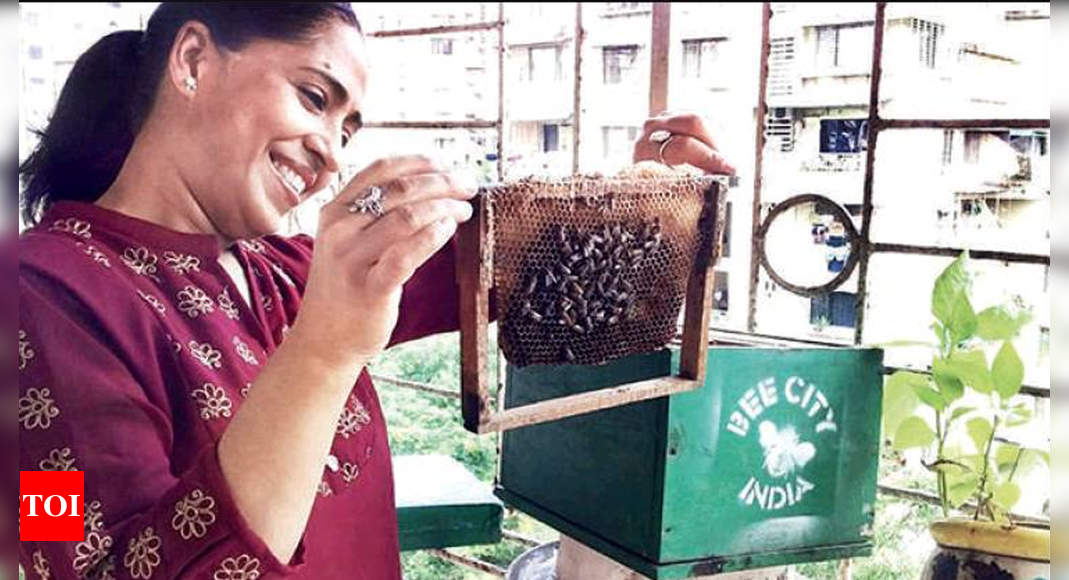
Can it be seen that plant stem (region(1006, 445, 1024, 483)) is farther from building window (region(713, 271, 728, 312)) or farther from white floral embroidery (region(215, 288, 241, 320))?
white floral embroidery (region(215, 288, 241, 320))

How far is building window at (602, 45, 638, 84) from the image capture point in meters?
2.45

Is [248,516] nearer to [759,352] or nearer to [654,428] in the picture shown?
[654,428]

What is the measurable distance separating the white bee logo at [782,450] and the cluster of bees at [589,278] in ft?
1.02

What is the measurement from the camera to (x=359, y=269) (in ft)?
2.49

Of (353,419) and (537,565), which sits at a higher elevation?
(353,419)

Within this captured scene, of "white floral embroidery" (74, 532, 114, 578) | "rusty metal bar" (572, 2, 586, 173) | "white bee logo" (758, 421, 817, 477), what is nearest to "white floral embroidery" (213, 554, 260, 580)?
"white floral embroidery" (74, 532, 114, 578)

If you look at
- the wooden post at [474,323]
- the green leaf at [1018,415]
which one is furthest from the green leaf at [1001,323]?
the wooden post at [474,323]

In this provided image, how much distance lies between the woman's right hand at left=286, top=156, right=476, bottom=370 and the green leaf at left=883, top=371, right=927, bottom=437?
3.68 feet

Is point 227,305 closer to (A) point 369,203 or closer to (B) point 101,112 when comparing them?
(B) point 101,112

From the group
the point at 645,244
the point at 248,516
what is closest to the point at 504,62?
the point at 645,244

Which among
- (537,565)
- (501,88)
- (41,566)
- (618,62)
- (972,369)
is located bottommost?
(537,565)

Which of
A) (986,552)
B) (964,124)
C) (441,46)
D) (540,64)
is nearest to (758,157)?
(964,124)

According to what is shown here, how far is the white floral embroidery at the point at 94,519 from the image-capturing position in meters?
0.77

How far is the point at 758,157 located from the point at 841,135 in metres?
0.19
